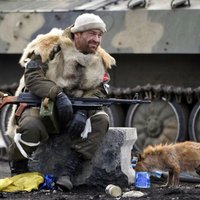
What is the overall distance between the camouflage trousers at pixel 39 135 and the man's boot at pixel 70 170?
11cm

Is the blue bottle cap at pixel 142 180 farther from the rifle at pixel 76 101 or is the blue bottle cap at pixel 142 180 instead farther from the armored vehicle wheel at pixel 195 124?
the armored vehicle wheel at pixel 195 124

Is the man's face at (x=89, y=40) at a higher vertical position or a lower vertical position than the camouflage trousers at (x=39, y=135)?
higher

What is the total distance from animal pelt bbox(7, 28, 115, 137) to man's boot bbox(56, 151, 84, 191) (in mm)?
598

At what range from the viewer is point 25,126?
9.59 metres

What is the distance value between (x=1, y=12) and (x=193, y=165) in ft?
23.5

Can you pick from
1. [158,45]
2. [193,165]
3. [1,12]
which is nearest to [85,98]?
[193,165]

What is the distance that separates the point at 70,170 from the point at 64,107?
0.70 meters

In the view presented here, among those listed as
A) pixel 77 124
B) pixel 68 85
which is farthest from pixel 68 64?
pixel 77 124

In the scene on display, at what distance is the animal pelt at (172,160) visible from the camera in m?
10.4

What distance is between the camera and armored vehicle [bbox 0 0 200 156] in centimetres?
1555

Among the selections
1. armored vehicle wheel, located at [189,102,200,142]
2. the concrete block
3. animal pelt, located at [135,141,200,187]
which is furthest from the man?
armored vehicle wheel, located at [189,102,200,142]

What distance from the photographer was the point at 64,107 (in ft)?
31.0

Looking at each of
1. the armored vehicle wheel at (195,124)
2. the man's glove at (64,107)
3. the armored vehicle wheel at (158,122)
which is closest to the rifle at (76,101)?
the man's glove at (64,107)

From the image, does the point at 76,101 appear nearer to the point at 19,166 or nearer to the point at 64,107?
the point at 64,107
